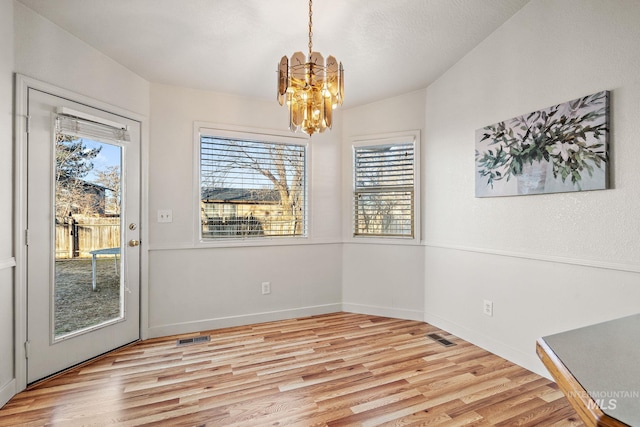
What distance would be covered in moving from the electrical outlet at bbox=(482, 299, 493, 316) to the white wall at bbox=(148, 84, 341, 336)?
5.37 ft

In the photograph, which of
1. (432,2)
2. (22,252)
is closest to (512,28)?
(432,2)

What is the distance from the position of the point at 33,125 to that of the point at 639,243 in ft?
12.5

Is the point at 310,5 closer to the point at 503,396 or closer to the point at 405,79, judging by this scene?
the point at 405,79

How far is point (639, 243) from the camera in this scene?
5.90 ft

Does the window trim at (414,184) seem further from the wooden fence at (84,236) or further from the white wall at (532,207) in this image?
the wooden fence at (84,236)

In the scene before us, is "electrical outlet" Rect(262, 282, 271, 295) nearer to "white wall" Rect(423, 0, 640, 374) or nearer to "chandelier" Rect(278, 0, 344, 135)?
"white wall" Rect(423, 0, 640, 374)

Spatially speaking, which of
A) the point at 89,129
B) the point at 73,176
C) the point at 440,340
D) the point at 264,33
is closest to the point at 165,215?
the point at 73,176

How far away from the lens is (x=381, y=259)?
12.3 ft

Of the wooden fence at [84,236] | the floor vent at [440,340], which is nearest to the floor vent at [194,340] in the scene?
the wooden fence at [84,236]

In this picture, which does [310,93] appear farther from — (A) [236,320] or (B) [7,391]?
(B) [7,391]

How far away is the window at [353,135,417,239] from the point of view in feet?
12.0

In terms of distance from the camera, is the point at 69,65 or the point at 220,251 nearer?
the point at 69,65

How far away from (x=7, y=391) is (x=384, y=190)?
349cm

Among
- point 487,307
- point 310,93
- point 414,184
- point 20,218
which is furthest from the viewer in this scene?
point 414,184
